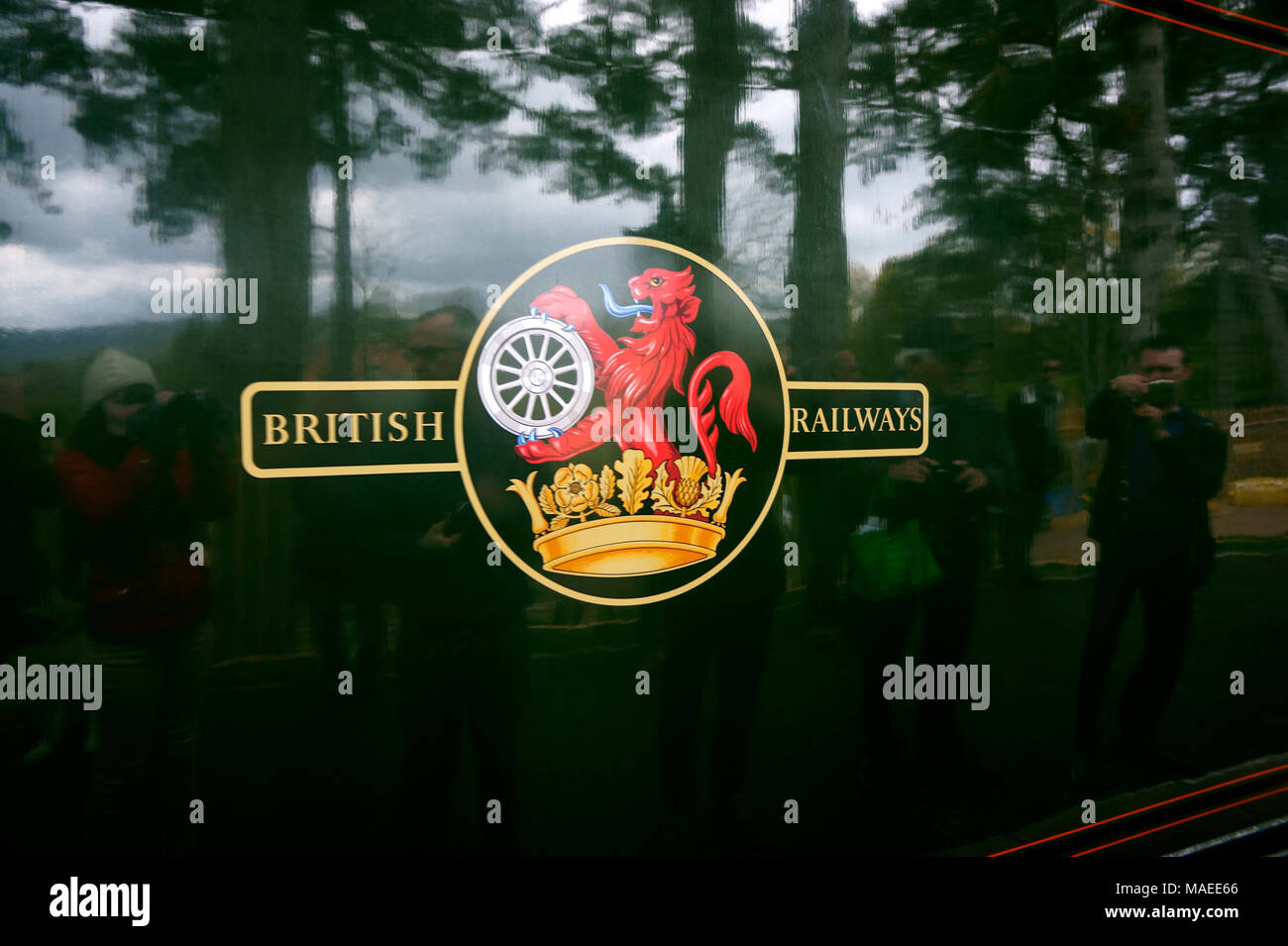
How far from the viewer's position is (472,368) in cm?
Answer: 165

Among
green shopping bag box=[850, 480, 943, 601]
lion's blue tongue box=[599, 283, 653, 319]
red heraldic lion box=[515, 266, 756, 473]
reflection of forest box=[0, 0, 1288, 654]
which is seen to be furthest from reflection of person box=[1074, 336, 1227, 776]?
lion's blue tongue box=[599, 283, 653, 319]

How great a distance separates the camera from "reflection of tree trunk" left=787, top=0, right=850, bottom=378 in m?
1.82

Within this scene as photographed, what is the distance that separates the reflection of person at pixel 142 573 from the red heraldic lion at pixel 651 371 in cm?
71

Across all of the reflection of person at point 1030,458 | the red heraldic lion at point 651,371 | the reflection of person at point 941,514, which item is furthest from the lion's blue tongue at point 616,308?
the reflection of person at point 1030,458

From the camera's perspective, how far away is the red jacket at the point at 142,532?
1.52 m

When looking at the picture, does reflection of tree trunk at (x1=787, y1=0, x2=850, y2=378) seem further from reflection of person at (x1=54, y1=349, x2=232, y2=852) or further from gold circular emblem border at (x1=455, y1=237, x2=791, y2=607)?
reflection of person at (x1=54, y1=349, x2=232, y2=852)

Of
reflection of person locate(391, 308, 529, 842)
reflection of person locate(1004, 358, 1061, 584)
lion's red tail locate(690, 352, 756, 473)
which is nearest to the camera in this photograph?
reflection of person locate(391, 308, 529, 842)

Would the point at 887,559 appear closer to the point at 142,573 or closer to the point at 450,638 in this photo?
the point at 450,638

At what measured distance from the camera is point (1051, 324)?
78.8 inches

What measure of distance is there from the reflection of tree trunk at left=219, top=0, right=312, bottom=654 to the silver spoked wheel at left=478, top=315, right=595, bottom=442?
16.5 inches

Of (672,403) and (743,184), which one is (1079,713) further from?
(743,184)

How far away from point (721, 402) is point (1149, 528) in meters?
1.34

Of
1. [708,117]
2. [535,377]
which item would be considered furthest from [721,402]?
[708,117]
